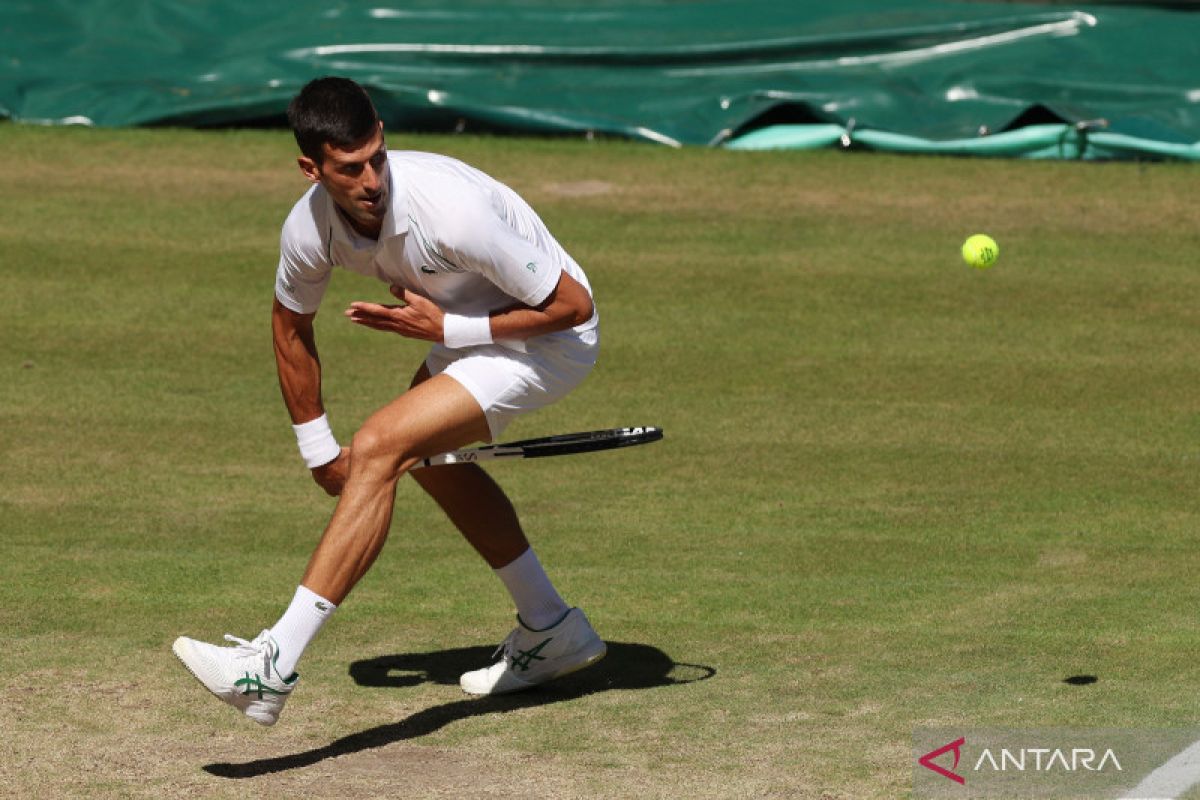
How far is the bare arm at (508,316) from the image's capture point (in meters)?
6.12

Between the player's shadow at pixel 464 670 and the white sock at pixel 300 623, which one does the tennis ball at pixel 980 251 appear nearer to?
the player's shadow at pixel 464 670

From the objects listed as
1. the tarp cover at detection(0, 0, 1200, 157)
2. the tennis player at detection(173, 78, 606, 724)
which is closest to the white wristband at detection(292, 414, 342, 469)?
the tennis player at detection(173, 78, 606, 724)

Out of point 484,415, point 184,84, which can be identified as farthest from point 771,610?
point 184,84

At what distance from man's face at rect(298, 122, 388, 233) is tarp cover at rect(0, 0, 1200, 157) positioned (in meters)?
9.69

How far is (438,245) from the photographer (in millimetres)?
6078

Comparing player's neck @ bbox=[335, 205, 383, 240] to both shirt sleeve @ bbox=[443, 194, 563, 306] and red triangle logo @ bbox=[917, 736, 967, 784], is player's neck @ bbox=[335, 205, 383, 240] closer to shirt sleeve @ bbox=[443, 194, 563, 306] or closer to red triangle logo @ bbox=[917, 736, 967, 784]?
shirt sleeve @ bbox=[443, 194, 563, 306]

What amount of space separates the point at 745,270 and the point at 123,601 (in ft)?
20.9

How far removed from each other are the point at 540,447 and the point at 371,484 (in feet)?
2.45

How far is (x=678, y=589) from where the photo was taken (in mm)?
7906

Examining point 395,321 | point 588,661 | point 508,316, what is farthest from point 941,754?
point 395,321

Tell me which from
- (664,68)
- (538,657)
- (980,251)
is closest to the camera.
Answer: (538,657)

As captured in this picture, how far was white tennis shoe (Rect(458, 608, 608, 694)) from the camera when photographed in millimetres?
6711

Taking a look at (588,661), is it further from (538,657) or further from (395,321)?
(395,321)

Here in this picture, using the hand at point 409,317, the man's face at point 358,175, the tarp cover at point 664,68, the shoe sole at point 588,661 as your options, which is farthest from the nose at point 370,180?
the tarp cover at point 664,68
